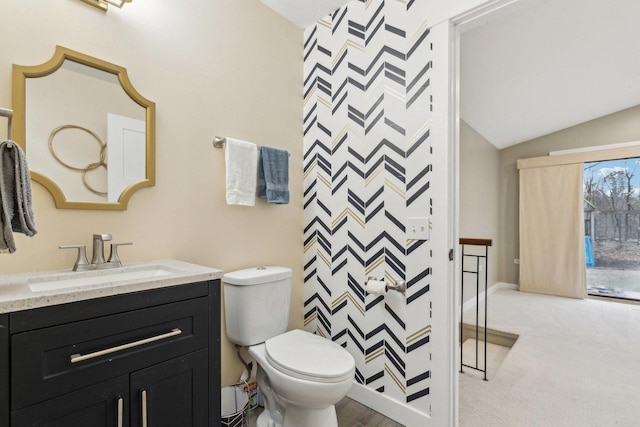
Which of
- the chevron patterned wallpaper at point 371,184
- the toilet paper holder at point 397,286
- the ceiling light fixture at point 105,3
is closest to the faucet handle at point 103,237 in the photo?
the ceiling light fixture at point 105,3

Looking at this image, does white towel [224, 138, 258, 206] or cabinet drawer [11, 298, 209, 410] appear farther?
white towel [224, 138, 258, 206]

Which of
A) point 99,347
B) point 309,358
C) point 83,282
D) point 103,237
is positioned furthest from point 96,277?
point 309,358

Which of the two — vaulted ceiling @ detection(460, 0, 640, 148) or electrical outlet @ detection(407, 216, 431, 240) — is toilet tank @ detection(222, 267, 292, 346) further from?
vaulted ceiling @ detection(460, 0, 640, 148)

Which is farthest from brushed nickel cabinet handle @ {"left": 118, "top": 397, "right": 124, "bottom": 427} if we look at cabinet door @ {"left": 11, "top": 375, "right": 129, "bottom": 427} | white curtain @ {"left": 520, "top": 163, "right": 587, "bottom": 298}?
white curtain @ {"left": 520, "top": 163, "right": 587, "bottom": 298}

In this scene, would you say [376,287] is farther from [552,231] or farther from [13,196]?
[552,231]

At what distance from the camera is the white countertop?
778 millimetres

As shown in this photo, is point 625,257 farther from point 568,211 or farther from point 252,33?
point 252,33

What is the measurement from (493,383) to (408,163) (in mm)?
1629

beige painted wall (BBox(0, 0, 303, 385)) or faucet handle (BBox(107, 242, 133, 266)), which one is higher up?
beige painted wall (BBox(0, 0, 303, 385))

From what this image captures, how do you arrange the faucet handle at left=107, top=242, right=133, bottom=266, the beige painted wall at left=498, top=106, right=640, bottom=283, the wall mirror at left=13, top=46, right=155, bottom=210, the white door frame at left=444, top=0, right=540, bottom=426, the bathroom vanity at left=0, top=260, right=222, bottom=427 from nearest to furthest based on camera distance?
the bathroom vanity at left=0, top=260, right=222, bottom=427 → the wall mirror at left=13, top=46, right=155, bottom=210 → the faucet handle at left=107, top=242, right=133, bottom=266 → the white door frame at left=444, top=0, right=540, bottom=426 → the beige painted wall at left=498, top=106, right=640, bottom=283

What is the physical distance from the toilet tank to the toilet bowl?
3.0 inches

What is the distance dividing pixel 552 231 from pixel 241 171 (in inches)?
188

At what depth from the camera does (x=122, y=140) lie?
4.40 ft

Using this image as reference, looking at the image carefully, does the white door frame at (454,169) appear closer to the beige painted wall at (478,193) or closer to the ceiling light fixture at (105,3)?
the ceiling light fixture at (105,3)
